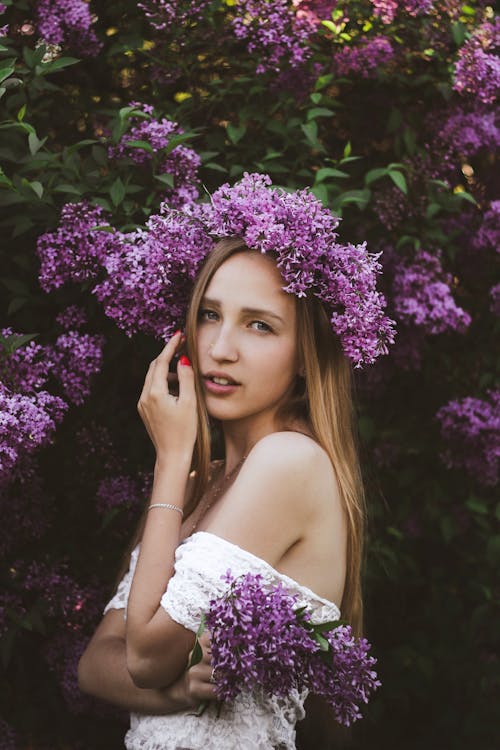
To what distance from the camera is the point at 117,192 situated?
2434mm

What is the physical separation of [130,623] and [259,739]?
42cm

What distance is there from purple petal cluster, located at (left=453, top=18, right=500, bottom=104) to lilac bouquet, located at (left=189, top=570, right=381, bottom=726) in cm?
203

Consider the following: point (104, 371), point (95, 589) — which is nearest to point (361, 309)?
point (104, 371)

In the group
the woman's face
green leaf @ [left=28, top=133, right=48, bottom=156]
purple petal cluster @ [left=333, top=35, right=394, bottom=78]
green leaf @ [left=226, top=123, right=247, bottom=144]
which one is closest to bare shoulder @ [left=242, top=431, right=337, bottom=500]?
the woman's face

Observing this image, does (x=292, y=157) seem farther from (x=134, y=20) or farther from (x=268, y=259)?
(x=268, y=259)

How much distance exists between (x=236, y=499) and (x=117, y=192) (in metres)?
1.04

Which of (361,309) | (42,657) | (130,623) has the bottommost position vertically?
(42,657)

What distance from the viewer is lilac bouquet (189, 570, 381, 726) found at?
153 centimetres

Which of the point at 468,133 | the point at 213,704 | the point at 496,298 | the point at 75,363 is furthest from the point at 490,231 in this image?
the point at 213,704

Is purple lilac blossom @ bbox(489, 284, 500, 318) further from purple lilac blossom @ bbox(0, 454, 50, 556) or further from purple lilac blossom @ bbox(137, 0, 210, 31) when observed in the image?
purple lilac blossom @ bbox(0, 454, 50, 556)

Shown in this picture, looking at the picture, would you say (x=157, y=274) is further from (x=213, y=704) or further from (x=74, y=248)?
(x=213, y=704)

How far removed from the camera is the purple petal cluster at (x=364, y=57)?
9.44 feet

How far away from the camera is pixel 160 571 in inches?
72.7

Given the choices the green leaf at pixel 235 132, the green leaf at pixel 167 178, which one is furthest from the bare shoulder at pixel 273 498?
the green leaf at pixel 235 132
